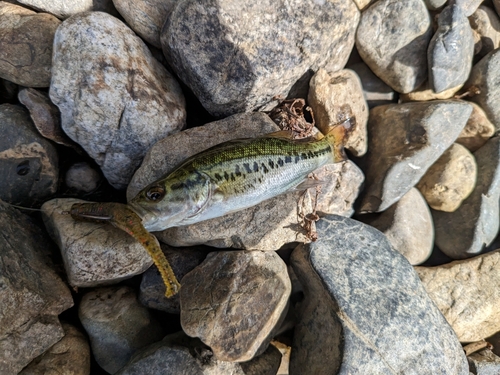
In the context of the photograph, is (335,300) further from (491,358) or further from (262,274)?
(491,358)

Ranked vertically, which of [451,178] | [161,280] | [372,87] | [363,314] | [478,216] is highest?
[372,87]

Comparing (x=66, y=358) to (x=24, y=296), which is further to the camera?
(x=66, y=358)

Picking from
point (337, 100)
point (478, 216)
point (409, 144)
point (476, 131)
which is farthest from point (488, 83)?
point (337, 100)

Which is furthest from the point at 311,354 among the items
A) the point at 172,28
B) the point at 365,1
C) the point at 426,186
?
the point at 365,1

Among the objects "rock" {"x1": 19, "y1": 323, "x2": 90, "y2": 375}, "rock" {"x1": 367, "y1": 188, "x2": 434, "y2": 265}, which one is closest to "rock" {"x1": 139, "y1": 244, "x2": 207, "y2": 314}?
"rock" {"x1": 19, "y1": 323, "x2": 90, "y2": 375}

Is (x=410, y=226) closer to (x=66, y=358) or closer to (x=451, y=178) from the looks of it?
(x=451, y=178)

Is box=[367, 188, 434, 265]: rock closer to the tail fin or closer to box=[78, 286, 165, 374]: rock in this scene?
the tail fin
